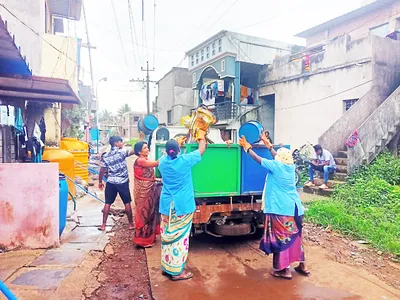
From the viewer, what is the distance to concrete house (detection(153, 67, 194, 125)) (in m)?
26.0

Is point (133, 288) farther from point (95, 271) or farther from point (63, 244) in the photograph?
point (63, 244)

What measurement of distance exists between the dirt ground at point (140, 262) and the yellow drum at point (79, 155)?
4687 millimetres

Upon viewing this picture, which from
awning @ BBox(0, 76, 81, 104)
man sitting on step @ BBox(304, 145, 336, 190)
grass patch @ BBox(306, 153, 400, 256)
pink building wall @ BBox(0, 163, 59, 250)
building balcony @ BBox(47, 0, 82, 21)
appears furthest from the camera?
building balcony @ BBox(47, 0, 82, 21)

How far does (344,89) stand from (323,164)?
4480 millimetres

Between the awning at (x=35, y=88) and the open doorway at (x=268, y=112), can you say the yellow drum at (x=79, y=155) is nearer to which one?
the awning at (x=35, y=88)

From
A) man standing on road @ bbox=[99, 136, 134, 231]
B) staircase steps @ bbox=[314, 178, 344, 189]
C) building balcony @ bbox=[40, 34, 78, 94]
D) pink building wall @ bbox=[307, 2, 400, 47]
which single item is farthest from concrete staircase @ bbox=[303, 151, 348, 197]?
pink building wall @ bbox=[307, 2, 400, 47]

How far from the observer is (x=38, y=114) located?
27.5ft

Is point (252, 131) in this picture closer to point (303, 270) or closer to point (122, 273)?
point (303, 270)

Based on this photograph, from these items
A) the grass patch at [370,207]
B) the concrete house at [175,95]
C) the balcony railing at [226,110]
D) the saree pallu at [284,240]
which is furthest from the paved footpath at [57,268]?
the concrete house at [175,95]

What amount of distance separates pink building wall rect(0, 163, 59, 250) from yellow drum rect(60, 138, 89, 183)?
5.51 metres

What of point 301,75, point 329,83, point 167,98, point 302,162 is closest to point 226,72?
point 301,75

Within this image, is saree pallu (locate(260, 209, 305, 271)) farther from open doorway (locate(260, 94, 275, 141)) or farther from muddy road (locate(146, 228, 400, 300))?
open doorway (locate(260, 94, 275, 141))

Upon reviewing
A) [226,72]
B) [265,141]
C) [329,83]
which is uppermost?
[226,72]

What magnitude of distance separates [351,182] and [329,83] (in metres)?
5.40
